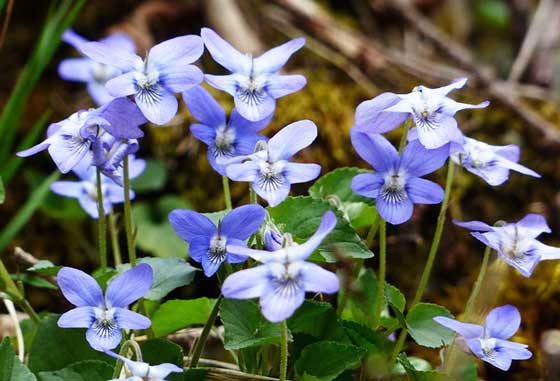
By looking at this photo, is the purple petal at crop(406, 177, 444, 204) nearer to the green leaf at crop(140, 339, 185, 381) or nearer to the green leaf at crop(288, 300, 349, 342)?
the green leaf at crop(288, 300, 349, 342)

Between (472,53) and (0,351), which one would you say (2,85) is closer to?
(0,351)

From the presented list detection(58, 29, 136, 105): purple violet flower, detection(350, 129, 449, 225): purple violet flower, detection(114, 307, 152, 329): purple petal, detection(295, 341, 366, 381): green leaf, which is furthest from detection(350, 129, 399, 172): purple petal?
detection(58, 29, 136, 105): purple violet flower

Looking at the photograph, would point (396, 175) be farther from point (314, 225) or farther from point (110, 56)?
point (110, 56)

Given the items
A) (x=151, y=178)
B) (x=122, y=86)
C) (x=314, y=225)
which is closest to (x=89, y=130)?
(x=122, y=86)

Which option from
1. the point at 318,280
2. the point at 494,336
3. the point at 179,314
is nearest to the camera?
the point at 318,280

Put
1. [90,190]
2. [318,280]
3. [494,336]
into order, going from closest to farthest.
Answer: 1. [318,280]
2. [494,336]
3. [90,190]

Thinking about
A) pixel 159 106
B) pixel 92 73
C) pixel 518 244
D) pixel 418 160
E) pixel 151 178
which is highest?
pixel 159 106

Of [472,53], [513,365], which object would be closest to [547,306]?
[513,365]
